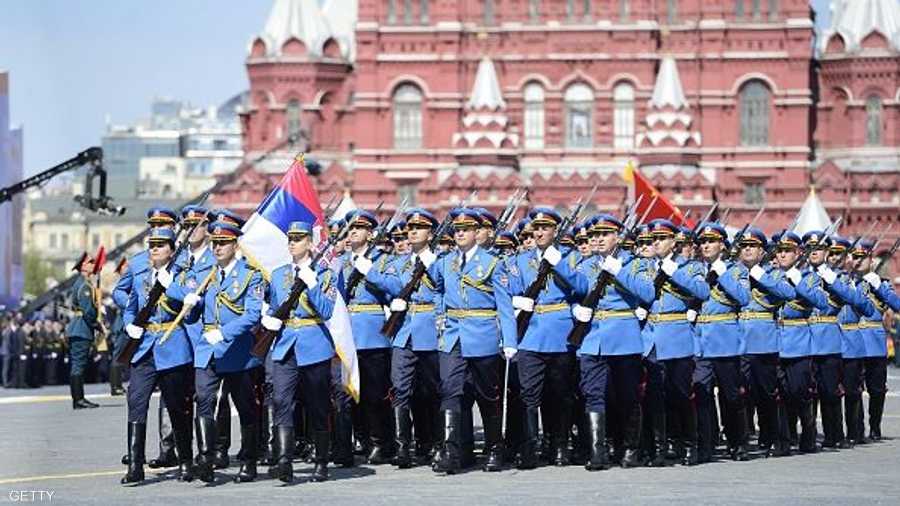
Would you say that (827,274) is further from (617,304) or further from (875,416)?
(617,304)

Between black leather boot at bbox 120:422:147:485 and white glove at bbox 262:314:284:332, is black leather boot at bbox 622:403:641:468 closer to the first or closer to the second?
white glove at bbox 262:314:284:332

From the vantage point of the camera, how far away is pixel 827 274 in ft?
73.2

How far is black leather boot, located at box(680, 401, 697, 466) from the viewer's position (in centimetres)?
2023

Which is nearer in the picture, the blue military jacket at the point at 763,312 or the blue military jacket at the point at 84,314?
the blue military jacket at the point at 763,312

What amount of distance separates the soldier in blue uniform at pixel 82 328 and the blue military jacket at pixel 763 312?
31.5 feet

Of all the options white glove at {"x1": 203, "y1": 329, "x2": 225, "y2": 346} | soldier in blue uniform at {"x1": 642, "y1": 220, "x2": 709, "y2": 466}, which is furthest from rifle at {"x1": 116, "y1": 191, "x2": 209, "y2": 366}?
soldier in blue uniform at {"x1": 642, "y1": 220, "x2": 709, "y2": 466}

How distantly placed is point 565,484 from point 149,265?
11.8ft

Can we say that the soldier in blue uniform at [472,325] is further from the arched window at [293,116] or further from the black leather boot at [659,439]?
the arched window at [293,116]

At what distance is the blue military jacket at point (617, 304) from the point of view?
1939 centimetres

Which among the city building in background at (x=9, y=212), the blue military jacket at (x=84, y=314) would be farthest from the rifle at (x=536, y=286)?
the blue military jacket at (x=84, y=314)

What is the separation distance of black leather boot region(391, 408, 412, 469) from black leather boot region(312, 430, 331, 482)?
1.42 meters

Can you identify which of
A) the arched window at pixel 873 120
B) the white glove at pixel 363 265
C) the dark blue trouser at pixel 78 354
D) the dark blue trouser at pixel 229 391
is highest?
the arched window at pixel 873 120

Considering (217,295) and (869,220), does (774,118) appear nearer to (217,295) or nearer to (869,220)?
(869,220)

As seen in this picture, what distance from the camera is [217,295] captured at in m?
18.4
